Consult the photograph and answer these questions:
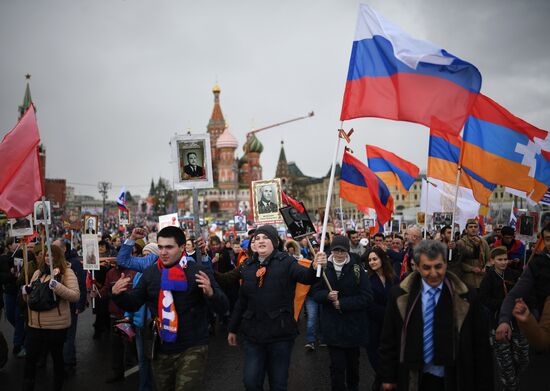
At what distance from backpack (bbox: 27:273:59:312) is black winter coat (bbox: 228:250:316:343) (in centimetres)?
240

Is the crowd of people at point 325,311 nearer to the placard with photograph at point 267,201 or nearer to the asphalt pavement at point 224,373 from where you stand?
the asphalt pavement at point 224,373

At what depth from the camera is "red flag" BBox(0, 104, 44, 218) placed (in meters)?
6.12

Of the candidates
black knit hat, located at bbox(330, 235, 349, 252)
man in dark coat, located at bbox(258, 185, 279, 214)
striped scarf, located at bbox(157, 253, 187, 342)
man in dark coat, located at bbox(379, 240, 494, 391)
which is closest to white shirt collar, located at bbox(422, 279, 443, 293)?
man in dark coat, located at bbox(379, 240, 494, 391)

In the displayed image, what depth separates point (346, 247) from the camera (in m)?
5.64

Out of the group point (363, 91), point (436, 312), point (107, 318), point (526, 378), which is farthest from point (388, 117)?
point (107, 318)

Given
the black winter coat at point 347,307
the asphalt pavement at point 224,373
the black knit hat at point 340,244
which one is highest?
the black knit hat at point 340,244

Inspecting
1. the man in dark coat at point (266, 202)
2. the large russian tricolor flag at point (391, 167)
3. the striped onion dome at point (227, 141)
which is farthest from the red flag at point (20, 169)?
the striped onion dome at point (227, 141)

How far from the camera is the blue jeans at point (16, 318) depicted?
824 cm

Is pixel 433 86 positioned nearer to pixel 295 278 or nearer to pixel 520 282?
pixel 520 282

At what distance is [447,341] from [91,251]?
630cm

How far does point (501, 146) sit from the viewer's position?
28.0 ft

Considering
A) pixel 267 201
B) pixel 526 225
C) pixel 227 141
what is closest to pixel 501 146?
pixel 526 225

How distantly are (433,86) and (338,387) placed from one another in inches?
138

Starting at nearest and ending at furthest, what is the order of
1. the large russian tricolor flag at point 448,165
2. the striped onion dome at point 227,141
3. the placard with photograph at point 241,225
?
1. the large russian tricolor flag at point 448,165
2. the placard with photograph at point 241,225
3. the striped onion dome at point 227,141
